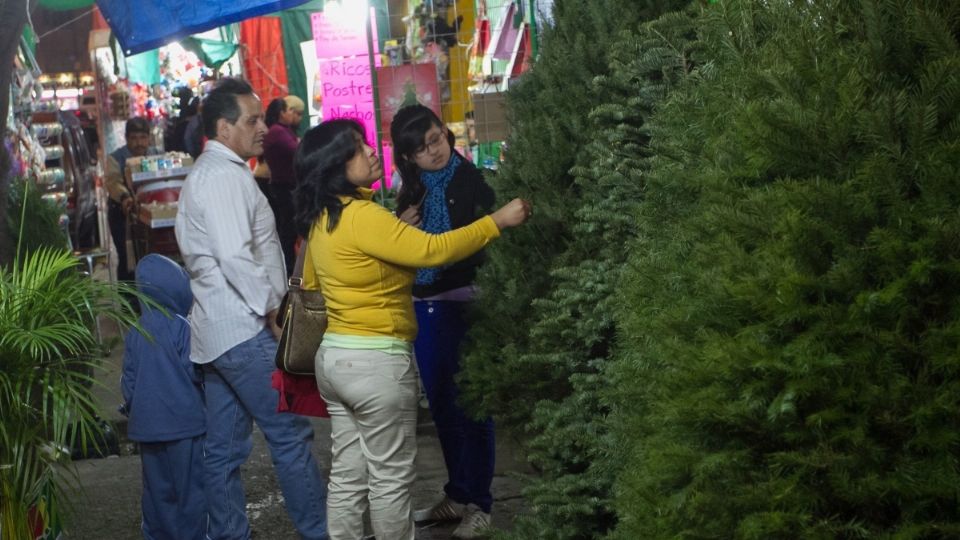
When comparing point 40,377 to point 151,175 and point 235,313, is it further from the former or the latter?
point 151,175

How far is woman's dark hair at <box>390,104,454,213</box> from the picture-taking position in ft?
19.2

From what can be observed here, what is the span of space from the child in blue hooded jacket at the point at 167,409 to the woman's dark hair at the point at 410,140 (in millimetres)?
1101

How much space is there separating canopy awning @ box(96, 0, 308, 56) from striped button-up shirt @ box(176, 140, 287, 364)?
2.23m

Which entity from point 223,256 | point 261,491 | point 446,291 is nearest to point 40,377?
point 223,256

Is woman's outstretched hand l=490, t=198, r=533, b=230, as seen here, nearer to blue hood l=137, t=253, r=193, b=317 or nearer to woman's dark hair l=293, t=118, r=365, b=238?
woman's dark hair l=293, t=118, r=365, b=238

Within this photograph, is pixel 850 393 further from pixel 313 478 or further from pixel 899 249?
pixel 313 478

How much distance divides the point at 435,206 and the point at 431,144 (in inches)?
11.4

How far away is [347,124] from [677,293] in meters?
2.67

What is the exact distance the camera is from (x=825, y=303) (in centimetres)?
218

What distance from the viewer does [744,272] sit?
2.28 m

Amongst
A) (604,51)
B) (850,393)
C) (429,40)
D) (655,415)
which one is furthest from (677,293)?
(429,40)

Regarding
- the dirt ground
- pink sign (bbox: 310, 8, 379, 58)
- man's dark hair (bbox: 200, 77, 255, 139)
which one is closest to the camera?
man's dark hair (bbox: 200, 77, 255, 139)

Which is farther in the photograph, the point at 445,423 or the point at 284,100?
the point at 284,100

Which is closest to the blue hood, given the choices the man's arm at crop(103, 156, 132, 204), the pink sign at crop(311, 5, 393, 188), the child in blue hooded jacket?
the child in blue hooded jacket
